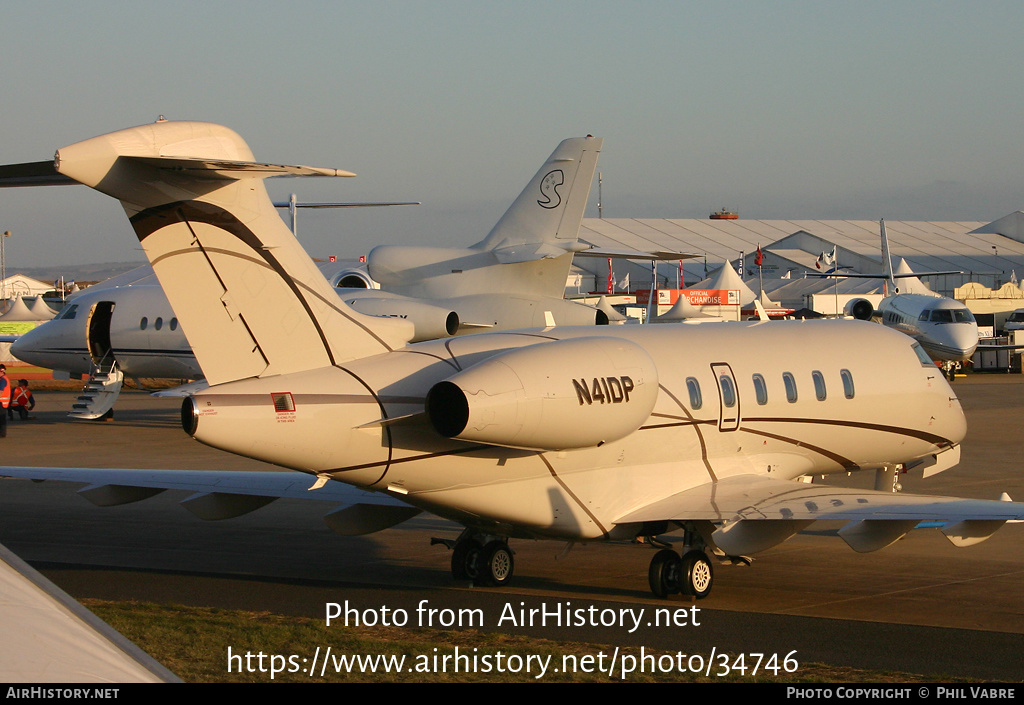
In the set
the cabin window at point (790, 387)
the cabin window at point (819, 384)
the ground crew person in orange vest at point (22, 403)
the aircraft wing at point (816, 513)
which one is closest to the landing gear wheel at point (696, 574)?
the aircraft wing at point (816, 513)

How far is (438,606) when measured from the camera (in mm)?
11383

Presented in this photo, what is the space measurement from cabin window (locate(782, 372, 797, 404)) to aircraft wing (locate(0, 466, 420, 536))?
454cm

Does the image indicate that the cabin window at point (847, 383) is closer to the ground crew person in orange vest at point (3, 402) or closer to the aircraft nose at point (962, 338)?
the ground crew person in orange vest at point (3, 402)

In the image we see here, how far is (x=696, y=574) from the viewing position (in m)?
11.8

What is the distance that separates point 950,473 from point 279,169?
16135mm

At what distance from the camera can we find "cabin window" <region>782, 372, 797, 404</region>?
13.7 metres

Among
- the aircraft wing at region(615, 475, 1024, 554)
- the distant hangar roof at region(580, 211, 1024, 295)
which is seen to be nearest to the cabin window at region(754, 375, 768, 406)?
the aircraft wing at region(615, 475, 1024, 554)

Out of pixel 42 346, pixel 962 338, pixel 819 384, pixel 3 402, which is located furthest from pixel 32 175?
pixel 962 338

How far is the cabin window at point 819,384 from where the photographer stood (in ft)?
46.1

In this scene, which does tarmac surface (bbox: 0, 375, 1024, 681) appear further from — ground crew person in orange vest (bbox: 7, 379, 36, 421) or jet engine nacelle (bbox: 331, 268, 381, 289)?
jet engine nacelle (bbox: 331, 268, 381, 289)

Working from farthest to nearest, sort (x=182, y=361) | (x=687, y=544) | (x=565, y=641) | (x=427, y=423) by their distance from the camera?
1. (x=182, y=361)
2. (x=687, y=544)
3. (x=427, y=423)
4. (x=565, y=641)

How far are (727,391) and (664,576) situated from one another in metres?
2.35
